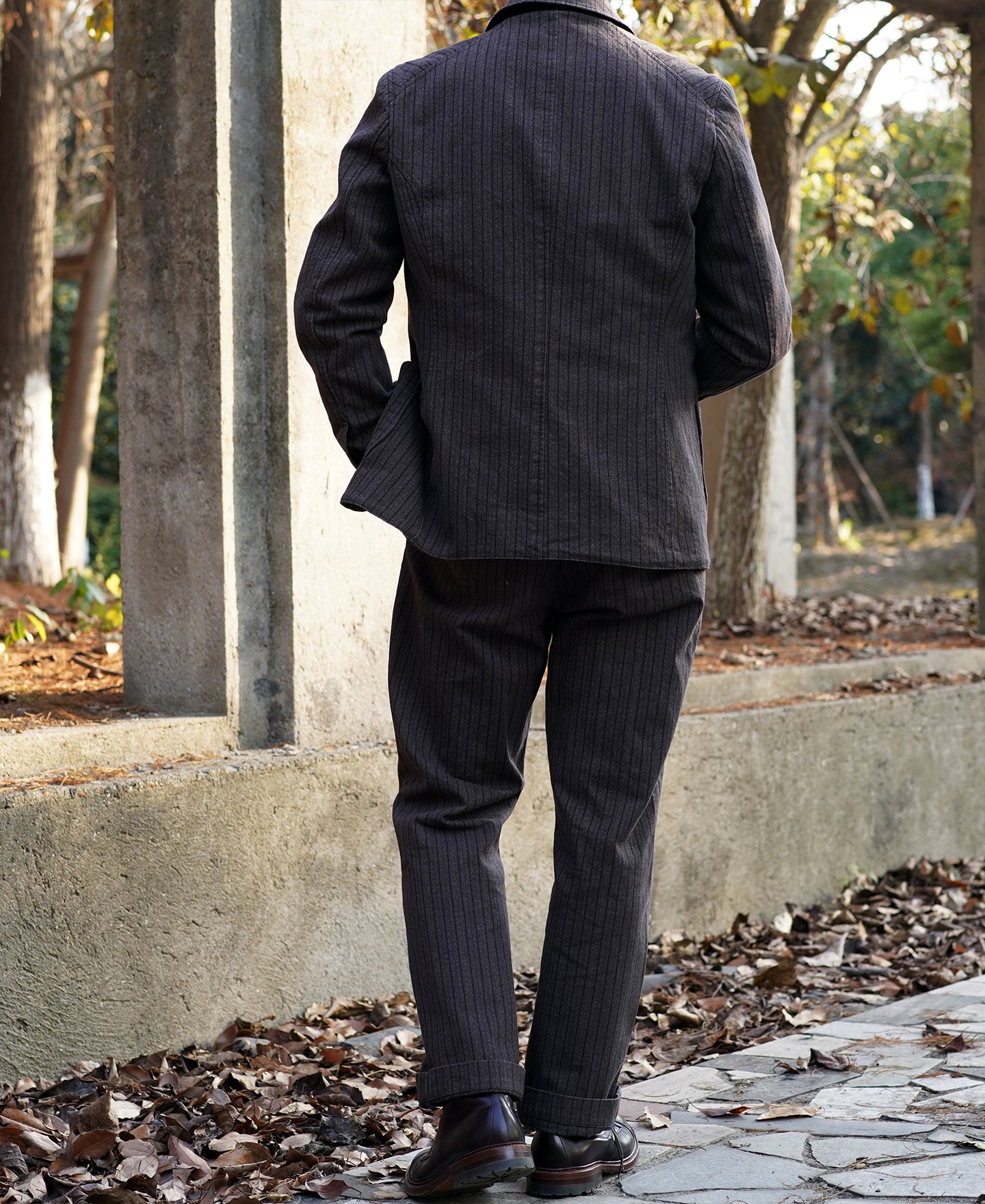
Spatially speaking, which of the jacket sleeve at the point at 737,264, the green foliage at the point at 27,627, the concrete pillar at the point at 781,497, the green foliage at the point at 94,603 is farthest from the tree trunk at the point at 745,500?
the jacket sleeve at the point at 737,264

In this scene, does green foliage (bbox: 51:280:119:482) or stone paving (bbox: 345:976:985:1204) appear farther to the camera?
green foliage (bbox: 51:280:119:482)

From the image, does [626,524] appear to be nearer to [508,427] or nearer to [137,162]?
[508,427]

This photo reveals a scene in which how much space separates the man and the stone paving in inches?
7.0

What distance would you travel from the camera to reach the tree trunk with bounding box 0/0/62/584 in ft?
29.9

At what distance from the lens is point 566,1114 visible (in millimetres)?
2414

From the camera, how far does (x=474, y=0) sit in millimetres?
7809

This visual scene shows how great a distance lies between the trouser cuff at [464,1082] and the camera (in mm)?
2359

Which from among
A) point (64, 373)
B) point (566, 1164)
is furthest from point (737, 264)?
point (64, 373)

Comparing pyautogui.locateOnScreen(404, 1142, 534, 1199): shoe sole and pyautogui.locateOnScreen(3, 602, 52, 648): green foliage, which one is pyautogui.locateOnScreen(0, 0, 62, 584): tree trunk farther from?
pyautogui.locateOnScreen(404, 1142, 534, 1199): shoe sole

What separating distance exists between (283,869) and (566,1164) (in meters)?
1.40

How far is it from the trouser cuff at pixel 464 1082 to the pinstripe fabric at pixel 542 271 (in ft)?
2.76

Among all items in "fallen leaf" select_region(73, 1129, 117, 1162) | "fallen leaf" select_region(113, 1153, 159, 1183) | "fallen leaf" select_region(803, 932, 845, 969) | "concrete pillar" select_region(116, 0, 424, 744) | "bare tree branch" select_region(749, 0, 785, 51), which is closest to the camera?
"fallen leaf" select_region(113, 1153, 159, 1183)

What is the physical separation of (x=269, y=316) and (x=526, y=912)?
1864 mm

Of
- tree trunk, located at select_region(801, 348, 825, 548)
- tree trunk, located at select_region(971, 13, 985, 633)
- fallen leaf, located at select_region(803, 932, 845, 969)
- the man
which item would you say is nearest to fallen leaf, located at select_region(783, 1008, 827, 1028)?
fallen leaf, located at select_region(803, 932, 845, 969)
